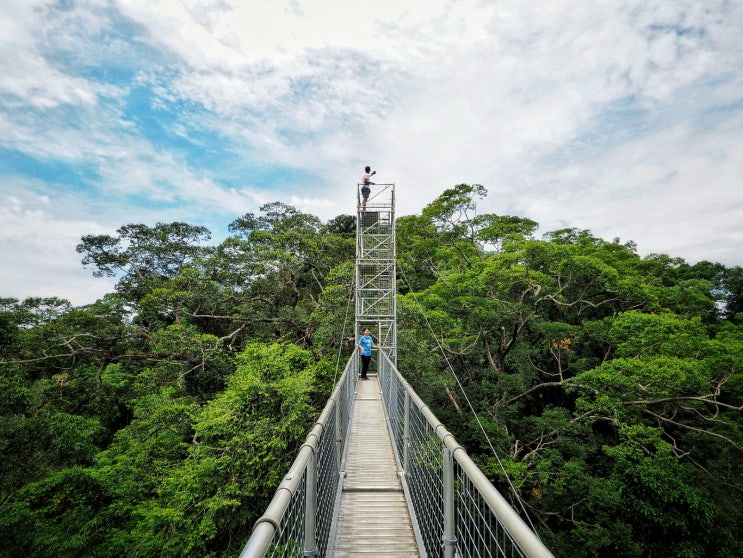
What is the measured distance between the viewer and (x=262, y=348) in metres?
10.1

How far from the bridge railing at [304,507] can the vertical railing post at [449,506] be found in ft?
2.26

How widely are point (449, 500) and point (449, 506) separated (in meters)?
0.04

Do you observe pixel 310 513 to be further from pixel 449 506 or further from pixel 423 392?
pixel 423 392

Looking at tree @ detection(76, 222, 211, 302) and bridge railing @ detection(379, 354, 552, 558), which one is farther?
tree @ detection(76, 222, 211, 302)

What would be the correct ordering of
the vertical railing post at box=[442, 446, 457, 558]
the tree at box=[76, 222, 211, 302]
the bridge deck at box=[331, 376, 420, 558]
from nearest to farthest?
1. the vertical railing post at box=[442, 446, 457, 558]
2. the bridge deck at box=[331, 376, 420, 558]
3. the tree at box=[76, 222, 211, 302]

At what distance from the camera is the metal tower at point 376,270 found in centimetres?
1008

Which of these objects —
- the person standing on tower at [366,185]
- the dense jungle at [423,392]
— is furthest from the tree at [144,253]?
the person standing on tower at [366,185]

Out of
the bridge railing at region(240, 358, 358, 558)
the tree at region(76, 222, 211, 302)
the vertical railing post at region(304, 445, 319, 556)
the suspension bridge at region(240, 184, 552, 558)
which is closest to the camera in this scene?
the bridge railing at region(240, 358, 358, 558)

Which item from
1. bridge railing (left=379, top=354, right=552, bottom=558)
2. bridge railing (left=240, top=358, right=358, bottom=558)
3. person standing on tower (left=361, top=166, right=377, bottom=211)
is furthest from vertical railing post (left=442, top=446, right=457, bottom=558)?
person standing on tower (left=361, top=166, right=377, bottom=211)

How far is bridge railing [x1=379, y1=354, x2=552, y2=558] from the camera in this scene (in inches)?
46.5

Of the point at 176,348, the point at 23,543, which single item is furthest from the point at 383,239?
the point at 23,543

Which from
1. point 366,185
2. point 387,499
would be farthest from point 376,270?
point 387,499

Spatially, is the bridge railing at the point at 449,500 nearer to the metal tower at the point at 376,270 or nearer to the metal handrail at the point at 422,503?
the metal handrail at the point at 422,503

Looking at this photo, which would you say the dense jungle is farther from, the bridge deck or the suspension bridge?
the suspension bridge
